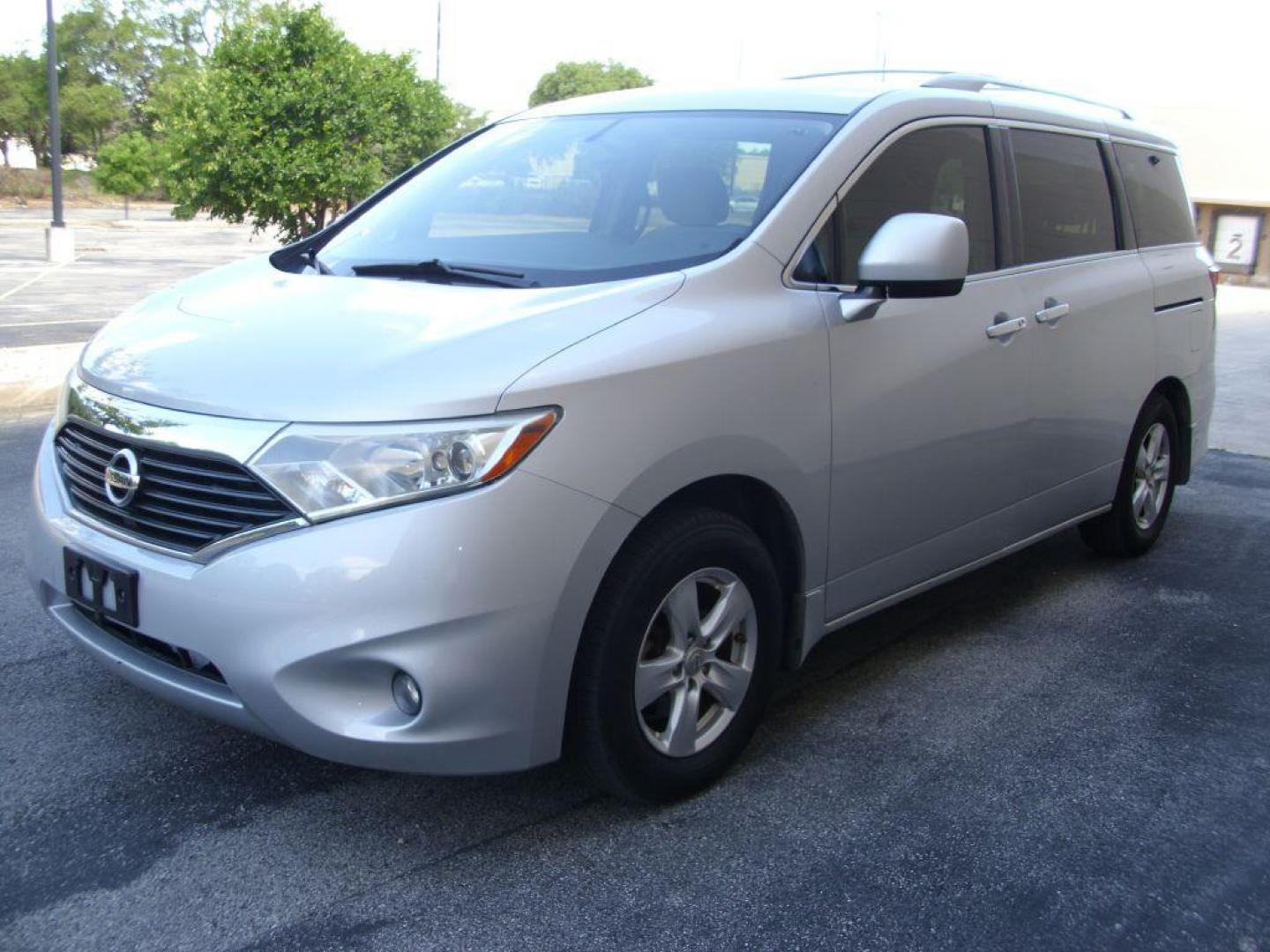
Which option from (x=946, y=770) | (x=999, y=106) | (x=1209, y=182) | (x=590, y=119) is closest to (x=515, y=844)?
(x=946, y=770)

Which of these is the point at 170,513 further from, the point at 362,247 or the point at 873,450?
the point at 873,450

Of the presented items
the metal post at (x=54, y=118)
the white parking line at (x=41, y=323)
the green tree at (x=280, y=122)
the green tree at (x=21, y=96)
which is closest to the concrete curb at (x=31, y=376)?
the green tree at (x=280, y=122)

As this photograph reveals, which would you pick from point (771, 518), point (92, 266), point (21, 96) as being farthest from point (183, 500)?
point (21, 96)

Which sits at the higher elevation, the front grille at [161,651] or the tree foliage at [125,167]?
the tree foliage at [125,167]

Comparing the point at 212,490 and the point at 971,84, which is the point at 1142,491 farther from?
the point at 212,490

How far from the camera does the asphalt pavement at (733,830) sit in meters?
2.70

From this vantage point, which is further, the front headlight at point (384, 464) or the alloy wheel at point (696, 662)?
the alloy wheel at point (696, 662)

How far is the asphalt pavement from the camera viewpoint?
270 cm

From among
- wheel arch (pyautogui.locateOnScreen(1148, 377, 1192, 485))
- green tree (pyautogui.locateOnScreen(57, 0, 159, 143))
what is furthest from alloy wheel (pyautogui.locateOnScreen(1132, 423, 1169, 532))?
green tree (pyautogui.locateOnScreen(57, 0, 159, 143))

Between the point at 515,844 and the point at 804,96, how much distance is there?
2.34 meters

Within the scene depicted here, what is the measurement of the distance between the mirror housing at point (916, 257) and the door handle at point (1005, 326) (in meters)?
0.56

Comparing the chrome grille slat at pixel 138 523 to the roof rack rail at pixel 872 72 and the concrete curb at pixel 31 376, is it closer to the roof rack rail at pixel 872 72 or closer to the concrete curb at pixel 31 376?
the roof rack rail at pixel 872 72

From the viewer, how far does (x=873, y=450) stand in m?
3.55

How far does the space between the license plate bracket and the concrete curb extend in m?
5.35
